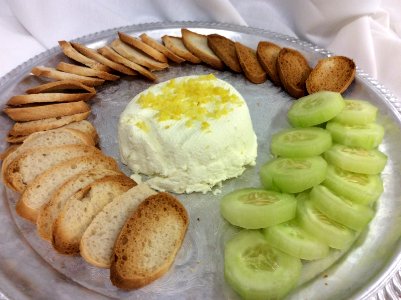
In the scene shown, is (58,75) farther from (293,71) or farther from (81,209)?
(293,71)

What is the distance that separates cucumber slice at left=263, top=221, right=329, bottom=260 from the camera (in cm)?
211

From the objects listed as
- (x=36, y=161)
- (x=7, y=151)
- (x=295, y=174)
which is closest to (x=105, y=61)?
(x=7, y=151)

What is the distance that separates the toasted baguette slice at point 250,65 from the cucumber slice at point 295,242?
1.46 m

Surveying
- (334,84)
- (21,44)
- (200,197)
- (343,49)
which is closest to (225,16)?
(343,49)

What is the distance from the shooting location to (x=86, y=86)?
3281 millimetres

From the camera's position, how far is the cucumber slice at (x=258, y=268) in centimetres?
199

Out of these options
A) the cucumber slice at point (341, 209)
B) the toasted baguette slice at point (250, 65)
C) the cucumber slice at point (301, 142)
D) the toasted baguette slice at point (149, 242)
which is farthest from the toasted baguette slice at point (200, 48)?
the cucumber slice at point (341, 209)

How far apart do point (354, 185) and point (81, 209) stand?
4.34ft

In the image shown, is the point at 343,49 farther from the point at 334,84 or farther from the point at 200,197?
the point at 200,197

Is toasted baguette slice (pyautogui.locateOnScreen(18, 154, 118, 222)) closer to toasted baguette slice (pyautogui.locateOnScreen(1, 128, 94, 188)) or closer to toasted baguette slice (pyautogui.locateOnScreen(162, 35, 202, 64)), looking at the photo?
toasted baguette slice (pyautogui.locateOnScreen(1, 128, 94, 188))

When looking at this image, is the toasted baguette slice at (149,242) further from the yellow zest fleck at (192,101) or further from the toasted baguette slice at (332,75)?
the toasted baguette slice at (332,75)

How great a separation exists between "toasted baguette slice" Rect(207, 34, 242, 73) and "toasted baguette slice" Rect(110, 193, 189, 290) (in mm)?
1418

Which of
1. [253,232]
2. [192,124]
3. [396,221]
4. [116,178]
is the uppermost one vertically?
[192,124]

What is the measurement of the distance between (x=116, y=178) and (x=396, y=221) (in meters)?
1.45
